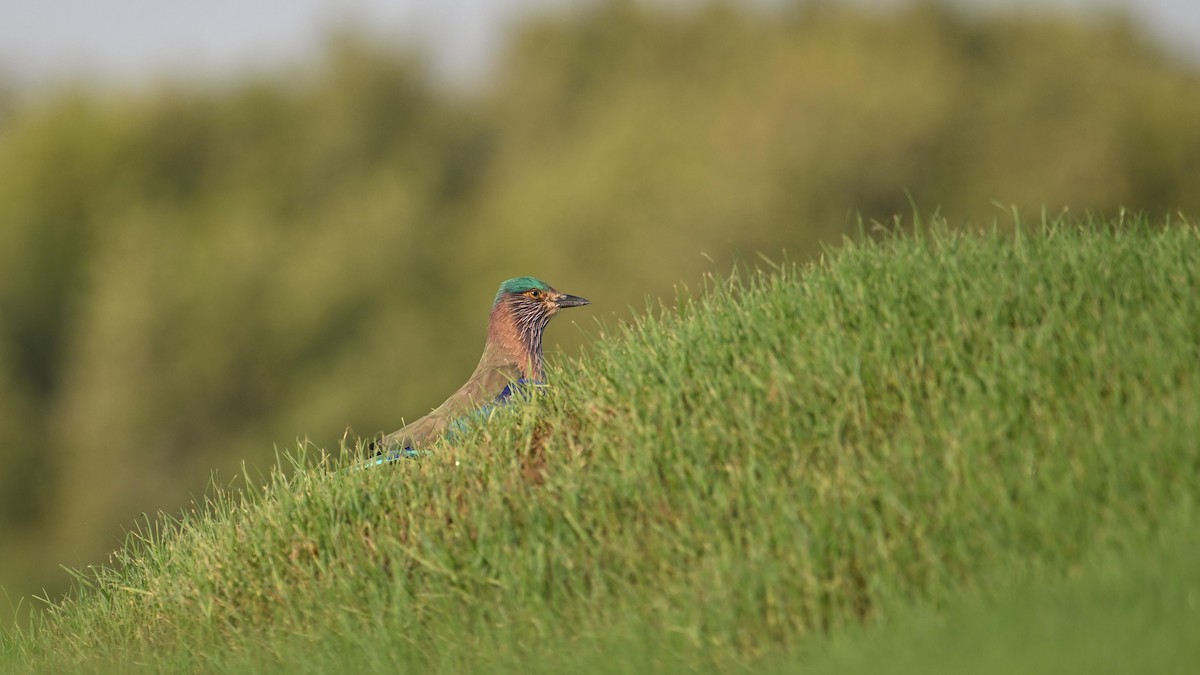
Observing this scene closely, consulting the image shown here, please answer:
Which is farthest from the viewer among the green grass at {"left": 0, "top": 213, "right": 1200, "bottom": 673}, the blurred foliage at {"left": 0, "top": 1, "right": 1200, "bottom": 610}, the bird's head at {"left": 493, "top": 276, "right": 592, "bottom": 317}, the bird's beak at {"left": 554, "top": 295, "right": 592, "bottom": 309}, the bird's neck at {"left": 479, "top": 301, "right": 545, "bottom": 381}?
the blurred foliage at {"left": 0, "top": 1, "right": 1200, "bottom": 610}

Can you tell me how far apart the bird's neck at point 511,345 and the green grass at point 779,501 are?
5.22ft

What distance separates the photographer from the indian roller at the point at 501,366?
8648 millimetres

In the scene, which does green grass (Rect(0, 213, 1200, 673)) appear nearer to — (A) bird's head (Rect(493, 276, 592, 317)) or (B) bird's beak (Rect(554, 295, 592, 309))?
(A) bird's head (Rect(493, 276, 592, 317))

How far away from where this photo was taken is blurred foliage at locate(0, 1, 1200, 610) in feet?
122

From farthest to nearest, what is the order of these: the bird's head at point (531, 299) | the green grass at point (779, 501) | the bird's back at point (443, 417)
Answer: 1. the bird's head at point (531, 299)
2. the bird's back at point (443, 417)
3. the green grass at point (779, 501)

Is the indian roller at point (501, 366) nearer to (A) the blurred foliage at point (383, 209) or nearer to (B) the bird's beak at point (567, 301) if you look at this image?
(B) the bird's beak at point (567, 301)

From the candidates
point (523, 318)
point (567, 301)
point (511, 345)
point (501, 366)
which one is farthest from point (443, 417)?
point (567, 301)

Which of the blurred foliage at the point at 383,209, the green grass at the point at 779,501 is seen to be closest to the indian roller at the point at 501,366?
the green grass at the point at 779,501

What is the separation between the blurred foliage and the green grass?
86.3ft

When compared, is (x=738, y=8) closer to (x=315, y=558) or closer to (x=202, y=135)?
(x=202, y=135)

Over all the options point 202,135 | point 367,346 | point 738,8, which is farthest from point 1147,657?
point 738,8

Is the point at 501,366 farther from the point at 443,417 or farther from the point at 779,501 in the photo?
the point at 779,501

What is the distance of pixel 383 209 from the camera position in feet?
140

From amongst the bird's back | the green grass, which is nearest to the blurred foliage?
the bird's back
